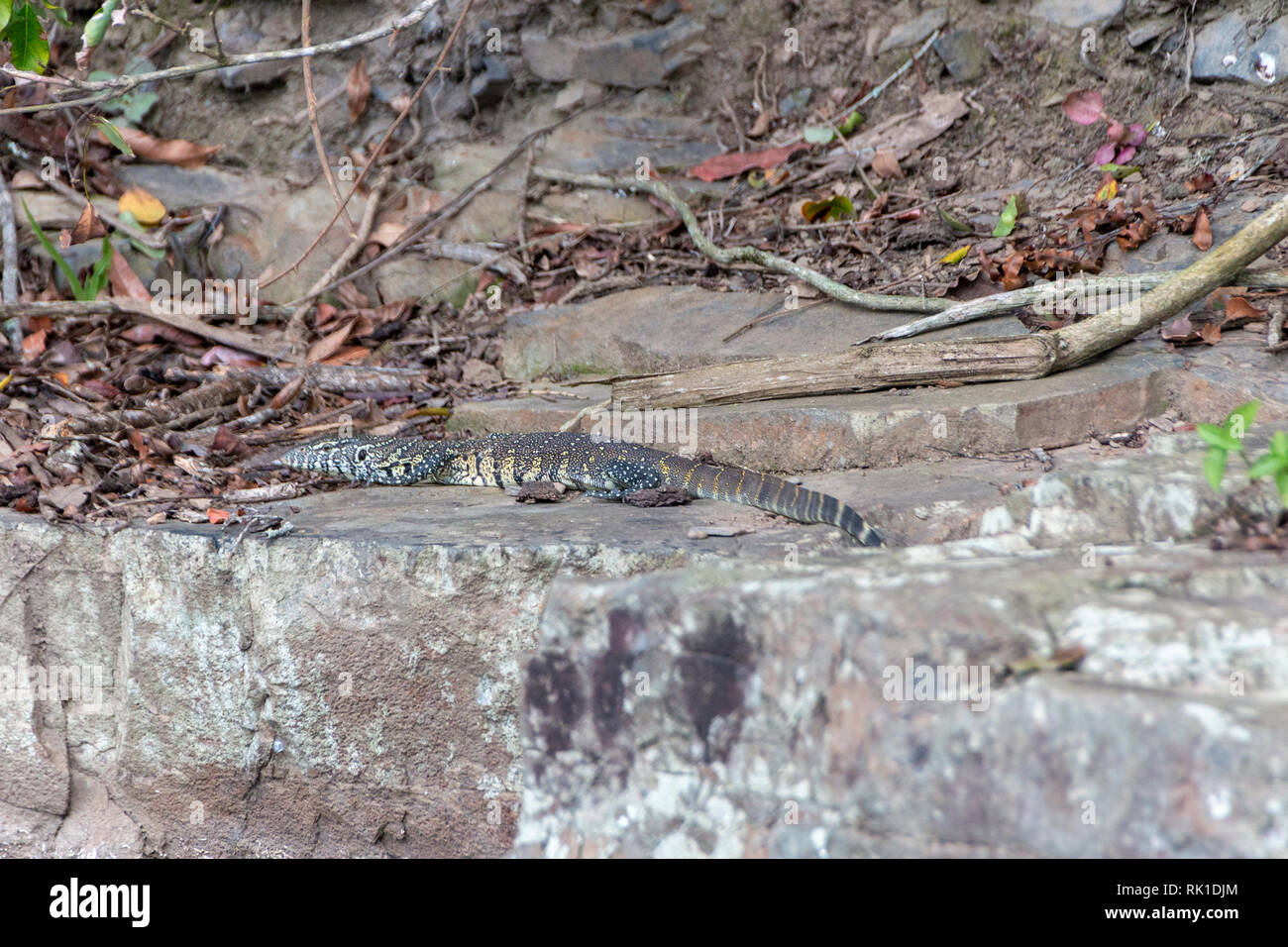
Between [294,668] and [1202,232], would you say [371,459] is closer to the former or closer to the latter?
[294,668]

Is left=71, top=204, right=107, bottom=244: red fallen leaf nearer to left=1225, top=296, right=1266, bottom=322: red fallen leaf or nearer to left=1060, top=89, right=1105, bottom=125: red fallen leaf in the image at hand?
left=1060, top=89, right=1105, bottom=125: red fallen leaf

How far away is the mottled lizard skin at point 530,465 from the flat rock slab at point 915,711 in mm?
2344

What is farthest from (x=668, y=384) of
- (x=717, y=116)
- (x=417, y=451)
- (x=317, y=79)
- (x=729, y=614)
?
(x=317, y=79)

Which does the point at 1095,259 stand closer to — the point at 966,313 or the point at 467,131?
the point at 966,313

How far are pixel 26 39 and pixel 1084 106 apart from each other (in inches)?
276

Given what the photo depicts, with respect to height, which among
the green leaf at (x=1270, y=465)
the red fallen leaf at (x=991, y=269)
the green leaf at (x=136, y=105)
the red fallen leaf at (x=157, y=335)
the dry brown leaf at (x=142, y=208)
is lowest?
the green leaf at (x=1270, y=465)

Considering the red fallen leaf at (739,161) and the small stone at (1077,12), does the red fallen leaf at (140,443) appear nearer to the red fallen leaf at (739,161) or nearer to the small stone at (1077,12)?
the red fallen leaf at (739,161)

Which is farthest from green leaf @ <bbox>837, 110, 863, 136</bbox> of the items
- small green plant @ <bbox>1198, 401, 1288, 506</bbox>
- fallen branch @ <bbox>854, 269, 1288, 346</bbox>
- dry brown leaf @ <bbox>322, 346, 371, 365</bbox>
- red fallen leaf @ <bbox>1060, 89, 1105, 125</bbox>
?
small green plant @ <bbox>1198, 401, 1288, 506</bbox>

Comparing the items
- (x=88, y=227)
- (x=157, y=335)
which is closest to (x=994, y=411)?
(x=157, y=335)

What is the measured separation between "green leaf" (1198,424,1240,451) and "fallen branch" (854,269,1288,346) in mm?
2973

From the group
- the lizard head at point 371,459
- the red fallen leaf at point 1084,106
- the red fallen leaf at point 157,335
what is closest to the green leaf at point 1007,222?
the red fallen leaf at point 1084,106

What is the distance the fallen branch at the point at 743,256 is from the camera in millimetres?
6875

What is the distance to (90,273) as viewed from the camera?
8.67 metres

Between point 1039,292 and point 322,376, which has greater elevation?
point 1039,292
